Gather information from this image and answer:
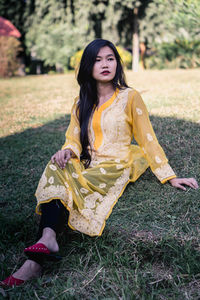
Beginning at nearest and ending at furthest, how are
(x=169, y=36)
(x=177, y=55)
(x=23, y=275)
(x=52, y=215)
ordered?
(x=23, y=275), (x=52, y=215), (x=169, y=36), (x=177, y=55)

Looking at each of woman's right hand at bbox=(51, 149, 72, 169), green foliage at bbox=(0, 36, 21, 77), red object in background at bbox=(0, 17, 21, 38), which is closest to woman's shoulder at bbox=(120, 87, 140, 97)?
woman's right hand at bbox=(51, 149, 72, 169)

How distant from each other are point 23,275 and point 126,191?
1.05 meters

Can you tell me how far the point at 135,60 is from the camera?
13.9m

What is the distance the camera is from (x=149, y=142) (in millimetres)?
2293

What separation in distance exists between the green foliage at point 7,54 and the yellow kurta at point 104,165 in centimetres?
1081

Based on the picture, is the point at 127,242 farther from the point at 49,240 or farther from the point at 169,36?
the point at 169,36

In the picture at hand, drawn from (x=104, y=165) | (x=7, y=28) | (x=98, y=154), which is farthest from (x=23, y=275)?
(x=7, y=28)

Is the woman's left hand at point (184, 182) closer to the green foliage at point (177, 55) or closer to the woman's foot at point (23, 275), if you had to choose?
the woman's foot at point (23, 275)

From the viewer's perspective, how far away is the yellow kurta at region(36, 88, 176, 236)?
1965 millimetres

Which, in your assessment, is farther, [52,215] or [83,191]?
[83,191]

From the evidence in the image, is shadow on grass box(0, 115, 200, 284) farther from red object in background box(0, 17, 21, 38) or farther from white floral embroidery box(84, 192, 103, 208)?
red object in background box(0, 17, 21, 38)

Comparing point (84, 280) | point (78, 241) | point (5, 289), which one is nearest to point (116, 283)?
point (84, 280)

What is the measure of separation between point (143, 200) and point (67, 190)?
649mm

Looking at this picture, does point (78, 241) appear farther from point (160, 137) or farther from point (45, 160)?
point (160, 137)
